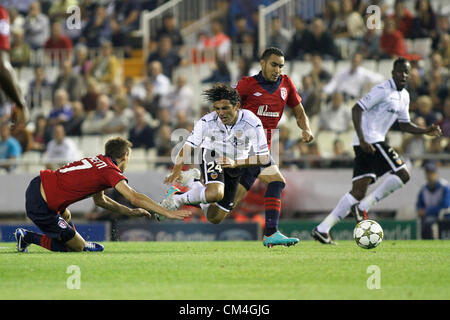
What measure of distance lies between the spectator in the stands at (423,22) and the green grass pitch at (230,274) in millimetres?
10603

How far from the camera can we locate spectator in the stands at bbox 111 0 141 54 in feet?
78.8

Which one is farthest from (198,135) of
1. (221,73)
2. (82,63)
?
(82,63)

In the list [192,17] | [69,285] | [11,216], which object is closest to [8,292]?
[69,285]

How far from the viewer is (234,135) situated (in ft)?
37.0

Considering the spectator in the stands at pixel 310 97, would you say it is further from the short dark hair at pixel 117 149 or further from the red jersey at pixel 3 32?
the red jersey at pixel 3 32

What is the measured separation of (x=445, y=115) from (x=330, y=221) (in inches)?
265

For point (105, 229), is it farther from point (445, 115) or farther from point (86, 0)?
point (86, 0)

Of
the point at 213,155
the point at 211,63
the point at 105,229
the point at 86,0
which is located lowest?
the point at 105,229

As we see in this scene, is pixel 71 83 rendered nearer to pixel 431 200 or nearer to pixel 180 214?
pixel 431 200

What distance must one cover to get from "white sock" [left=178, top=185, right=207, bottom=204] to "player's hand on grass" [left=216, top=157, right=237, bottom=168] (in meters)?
0.43

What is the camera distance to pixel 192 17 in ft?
80.0

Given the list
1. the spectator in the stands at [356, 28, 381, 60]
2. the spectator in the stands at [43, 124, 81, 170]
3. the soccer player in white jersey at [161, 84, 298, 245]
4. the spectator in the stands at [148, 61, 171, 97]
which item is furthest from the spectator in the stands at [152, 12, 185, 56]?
the soccer player in white jersey at [161, 84, 298, 245]

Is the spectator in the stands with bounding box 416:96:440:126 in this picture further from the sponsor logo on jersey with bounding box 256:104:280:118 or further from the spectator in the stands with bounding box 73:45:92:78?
the spectator in the stands with bounding box 73:45:92:78

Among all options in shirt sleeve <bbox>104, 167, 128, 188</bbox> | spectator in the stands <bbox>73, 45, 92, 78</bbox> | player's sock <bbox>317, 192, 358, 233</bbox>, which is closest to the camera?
shirt sleeve <bbox>104, 167, 128, 188</bbox>
